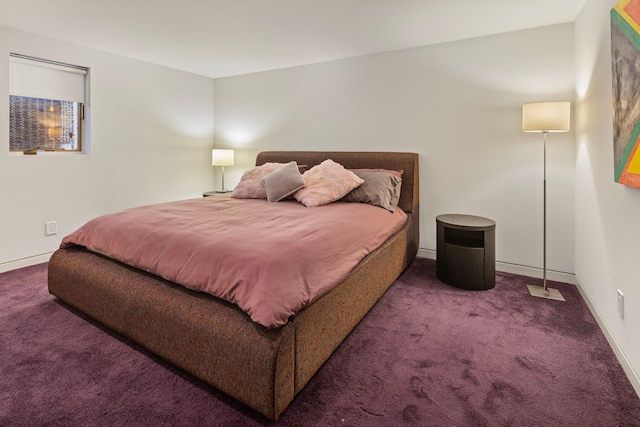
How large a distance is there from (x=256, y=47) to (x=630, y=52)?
3153 mm

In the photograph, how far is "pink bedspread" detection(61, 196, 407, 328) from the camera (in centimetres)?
150

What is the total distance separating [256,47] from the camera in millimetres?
3635

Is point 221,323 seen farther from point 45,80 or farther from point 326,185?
point 45,80

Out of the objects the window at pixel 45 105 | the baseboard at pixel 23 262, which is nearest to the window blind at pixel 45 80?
the window at pixel 45 105

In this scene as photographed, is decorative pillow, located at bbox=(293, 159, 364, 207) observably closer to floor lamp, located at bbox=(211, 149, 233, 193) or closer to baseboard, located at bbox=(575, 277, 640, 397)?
floor lamp, located at bbox=(211, 149, 233, 193)

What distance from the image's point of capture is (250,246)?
171 cm

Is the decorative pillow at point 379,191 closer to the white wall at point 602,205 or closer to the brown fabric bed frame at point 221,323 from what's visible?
the brown fabric bed frame at point 221,323

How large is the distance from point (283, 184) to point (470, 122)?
1945mm

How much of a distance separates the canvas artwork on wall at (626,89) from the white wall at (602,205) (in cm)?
14

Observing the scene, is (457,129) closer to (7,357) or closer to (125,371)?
(125,371)

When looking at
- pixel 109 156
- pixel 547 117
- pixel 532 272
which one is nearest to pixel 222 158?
pixel 109 156

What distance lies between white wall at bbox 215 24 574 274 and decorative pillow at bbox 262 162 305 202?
3.46 feet

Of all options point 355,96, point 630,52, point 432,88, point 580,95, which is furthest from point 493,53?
point 630,52

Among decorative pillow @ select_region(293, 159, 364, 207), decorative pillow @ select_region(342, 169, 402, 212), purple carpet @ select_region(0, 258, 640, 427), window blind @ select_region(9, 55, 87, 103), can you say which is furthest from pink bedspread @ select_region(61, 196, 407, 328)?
window blind @ select_region(9, 55, 87, 103)
